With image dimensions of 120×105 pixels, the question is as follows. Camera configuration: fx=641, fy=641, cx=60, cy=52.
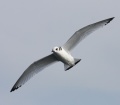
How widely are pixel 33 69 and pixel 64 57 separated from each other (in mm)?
3537

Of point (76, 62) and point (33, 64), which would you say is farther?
point (33, 64)

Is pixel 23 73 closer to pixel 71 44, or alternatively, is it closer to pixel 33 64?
pixel 33 64

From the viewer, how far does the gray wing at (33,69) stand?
128 feet

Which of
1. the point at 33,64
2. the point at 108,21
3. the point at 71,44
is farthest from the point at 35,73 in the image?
the point at 108,21

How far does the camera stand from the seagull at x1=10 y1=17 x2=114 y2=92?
37062 mm

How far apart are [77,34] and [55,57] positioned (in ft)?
7.25

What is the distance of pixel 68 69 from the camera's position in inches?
1457

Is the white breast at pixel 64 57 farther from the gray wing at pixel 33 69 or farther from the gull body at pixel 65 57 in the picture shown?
the gray wing at pixel 33 69

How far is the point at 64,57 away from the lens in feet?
122

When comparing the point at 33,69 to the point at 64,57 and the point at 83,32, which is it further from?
the point at 83,32

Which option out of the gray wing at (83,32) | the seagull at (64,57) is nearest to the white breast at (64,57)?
the seagull at (64,57)

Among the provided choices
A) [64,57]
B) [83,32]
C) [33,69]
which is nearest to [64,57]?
[64,57]

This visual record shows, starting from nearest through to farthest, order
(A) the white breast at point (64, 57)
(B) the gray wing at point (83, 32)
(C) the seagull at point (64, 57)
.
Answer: (A) the white breast at point (64, 57) < (C) the seagull at point (64, 57) < (B) the gray wing at point (83, 32)

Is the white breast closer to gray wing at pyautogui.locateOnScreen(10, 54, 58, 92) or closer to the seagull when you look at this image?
the seagull
